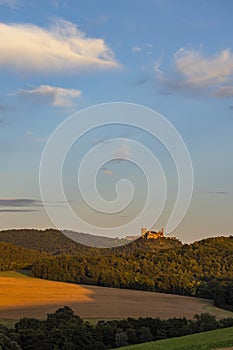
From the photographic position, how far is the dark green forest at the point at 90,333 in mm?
28453

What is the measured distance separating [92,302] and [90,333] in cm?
3272

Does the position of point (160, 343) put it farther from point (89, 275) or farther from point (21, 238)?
point (21, 238)

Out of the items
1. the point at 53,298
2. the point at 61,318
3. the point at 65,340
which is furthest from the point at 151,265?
the point at 65,340

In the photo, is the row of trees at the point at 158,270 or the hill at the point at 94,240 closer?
the row of trees at the point at 158,270

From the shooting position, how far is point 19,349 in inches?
1069

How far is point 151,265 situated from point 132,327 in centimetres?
5408

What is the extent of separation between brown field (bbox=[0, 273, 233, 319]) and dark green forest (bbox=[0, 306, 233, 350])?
17649 mm

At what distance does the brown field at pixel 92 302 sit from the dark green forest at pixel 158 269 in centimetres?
338

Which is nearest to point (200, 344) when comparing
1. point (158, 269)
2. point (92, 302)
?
point (92, 302)

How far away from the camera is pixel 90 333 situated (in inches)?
1185

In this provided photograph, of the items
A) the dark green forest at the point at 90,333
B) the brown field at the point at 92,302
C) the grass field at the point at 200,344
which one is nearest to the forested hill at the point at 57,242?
the brown field at the point at 92,302

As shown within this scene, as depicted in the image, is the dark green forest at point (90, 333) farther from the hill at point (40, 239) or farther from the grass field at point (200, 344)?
the hill at point (40, 239)

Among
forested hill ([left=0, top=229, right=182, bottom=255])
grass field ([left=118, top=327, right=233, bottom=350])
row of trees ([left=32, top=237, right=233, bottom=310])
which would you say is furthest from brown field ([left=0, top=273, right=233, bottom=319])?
forested hill ([left=0, top=229, right=182, bottom=255])

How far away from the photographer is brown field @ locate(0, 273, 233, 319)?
53.2 metres
